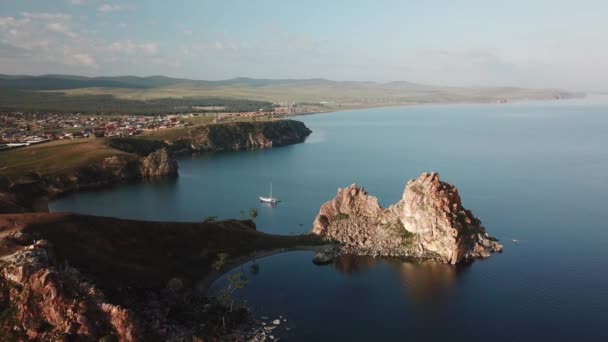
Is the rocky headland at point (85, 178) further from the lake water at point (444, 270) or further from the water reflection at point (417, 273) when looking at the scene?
the water reflection at point (417, 273)

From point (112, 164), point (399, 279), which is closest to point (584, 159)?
point (399, 279)

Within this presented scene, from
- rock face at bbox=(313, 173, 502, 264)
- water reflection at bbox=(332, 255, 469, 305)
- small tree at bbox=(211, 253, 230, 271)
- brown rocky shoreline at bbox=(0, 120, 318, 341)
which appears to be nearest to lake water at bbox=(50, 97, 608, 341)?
water reflection at bbox=(332, 255, 469, 305)

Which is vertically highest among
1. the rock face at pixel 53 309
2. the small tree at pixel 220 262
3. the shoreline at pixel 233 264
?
the rock face at pixel 53 309

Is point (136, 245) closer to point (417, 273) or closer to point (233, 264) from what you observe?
point (233, 264)

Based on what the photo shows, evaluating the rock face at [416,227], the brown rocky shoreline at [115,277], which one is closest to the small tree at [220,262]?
the brown rocky shoreline at [115,277]

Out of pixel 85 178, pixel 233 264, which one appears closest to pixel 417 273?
pixel 233 264

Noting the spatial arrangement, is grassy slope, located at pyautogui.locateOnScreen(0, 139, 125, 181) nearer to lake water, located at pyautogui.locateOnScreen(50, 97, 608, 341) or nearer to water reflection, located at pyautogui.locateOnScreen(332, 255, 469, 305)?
lake water, located at pyautogui.locateOnScreen(50, 97, 608, 341)

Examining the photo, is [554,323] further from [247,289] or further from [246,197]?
[246,197]

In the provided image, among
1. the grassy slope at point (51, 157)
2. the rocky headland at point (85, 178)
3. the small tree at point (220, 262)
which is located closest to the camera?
the small tree at point (220, 262)
